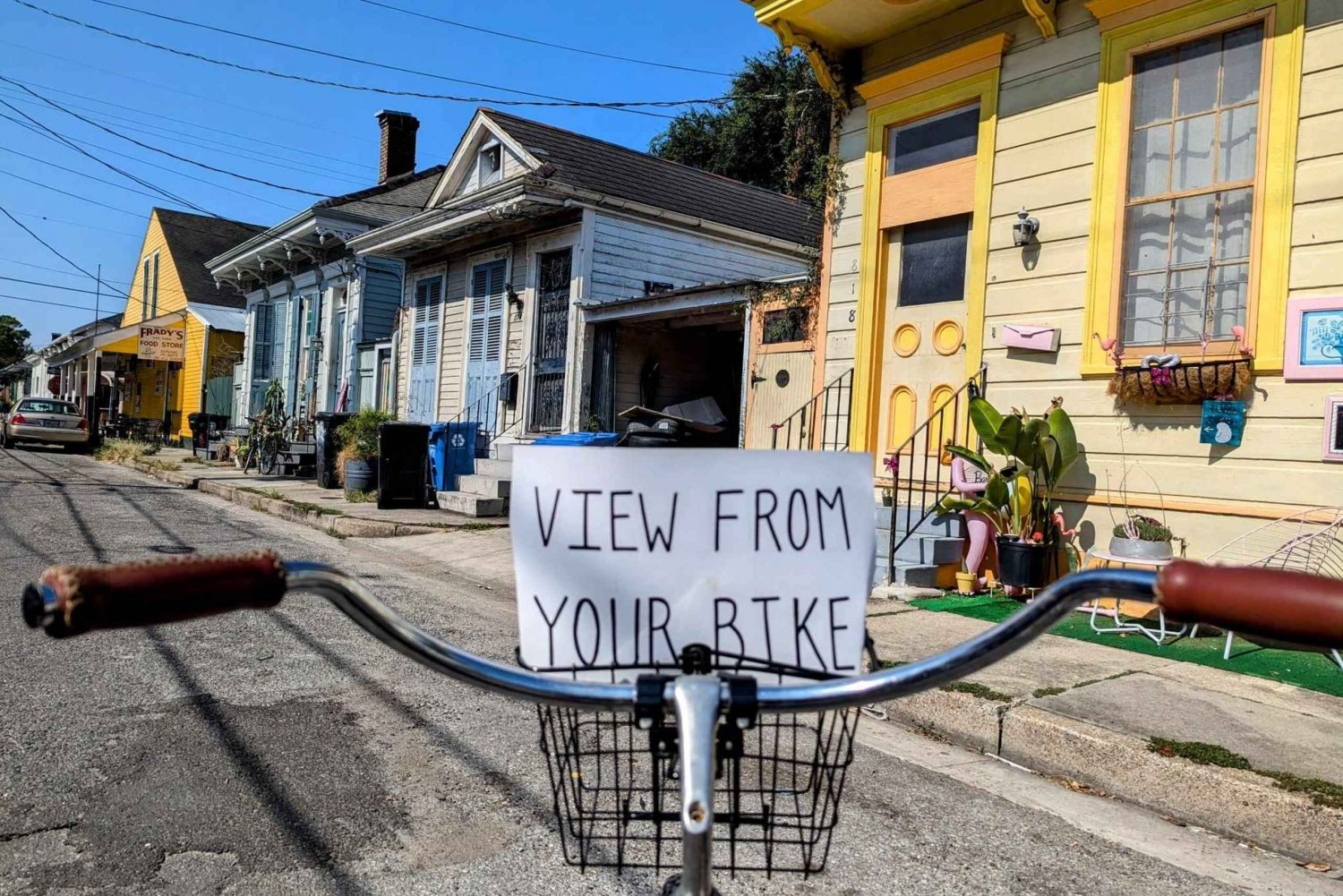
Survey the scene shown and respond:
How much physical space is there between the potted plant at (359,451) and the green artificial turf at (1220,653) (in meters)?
9.44

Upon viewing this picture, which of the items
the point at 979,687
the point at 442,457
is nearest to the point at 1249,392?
the point at 979,687

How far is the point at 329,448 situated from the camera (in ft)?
50.6

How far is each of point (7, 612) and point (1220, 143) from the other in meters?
8.63

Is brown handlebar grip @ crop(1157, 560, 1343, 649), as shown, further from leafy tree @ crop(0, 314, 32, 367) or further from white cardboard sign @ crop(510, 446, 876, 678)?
leafy tree @ crop(0, 314, 32, 367)

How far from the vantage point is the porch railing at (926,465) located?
7.91 metres

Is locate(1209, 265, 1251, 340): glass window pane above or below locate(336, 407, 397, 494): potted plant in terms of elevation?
above

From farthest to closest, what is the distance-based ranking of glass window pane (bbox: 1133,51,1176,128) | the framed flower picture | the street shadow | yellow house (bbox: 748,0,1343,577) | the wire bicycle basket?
1. glass window pane (bbox: 1133,51,1176,128)
2. yellow house (bbox: 748,0,1343,577)
3. the framed flower picture
4. the street shadow
5. the wire bicycle basket

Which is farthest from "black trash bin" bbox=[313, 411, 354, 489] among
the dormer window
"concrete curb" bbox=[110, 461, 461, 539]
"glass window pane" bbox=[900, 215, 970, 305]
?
"glass window pane" bbox=[900, 215, 970, 305]

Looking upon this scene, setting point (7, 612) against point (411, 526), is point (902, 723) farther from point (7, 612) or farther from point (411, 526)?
point (411, 526)

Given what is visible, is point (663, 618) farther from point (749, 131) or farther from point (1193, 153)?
point (749, 131)

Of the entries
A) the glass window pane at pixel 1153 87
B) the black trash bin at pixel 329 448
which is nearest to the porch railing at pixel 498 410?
the black trash bin at pixel 329 448

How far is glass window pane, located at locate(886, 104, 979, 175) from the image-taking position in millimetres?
8562

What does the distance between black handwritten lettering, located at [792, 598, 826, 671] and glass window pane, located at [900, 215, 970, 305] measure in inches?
301

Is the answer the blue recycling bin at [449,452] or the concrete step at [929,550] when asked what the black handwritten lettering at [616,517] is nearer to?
the concrete step at [929,550]
